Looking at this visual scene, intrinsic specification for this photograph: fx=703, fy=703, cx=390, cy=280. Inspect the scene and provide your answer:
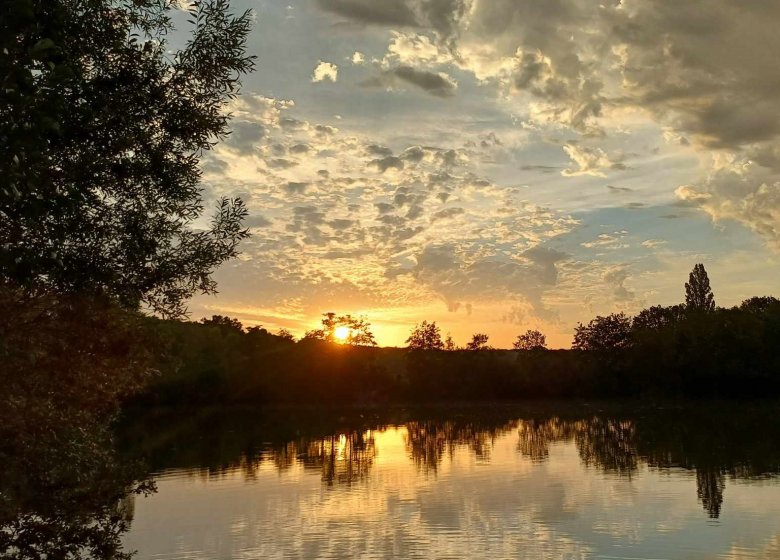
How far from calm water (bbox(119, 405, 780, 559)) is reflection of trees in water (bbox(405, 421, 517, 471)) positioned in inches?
9.8

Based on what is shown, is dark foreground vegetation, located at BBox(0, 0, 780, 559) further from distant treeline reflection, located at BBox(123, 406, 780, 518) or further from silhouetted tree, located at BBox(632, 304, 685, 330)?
silhouetted tree, located at BBox(632, 304, 685, 330)

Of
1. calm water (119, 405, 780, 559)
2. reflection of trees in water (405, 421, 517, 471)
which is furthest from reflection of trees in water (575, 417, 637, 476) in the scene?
reflection of trees in water (405, 421, 517, 471)

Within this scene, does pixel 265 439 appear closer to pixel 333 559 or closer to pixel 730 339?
pixel 333 559

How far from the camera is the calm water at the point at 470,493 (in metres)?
29.9

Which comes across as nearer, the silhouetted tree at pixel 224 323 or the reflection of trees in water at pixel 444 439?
the reflection of trees in water at pixel 444 439

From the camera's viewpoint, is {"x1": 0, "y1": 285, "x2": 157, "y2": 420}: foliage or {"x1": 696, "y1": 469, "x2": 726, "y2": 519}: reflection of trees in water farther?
{"x1": 696, "y1": 469, "x2": 726, "y2": 519}: reflection of trees in water

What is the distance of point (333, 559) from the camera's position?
28047 mm

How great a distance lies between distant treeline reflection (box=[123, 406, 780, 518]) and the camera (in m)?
52.4

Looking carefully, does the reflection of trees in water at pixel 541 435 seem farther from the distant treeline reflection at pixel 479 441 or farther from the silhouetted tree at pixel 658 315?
the silhouetted tree at pixel 658 315

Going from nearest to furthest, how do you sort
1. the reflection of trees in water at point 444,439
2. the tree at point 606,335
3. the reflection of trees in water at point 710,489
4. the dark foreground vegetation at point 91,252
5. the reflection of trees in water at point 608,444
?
the dark foreground vegetation at point 91,252 → the reflection of trees in water at point 710,489 → the reflection of trees in water at point 608,444 → the reflection of trees in water at point 444,439 → the tree at point 606,335

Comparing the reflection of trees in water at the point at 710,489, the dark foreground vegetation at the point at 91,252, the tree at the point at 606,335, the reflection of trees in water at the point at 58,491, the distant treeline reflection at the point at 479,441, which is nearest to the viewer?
the dark foreground vegetation at the point at 91,252

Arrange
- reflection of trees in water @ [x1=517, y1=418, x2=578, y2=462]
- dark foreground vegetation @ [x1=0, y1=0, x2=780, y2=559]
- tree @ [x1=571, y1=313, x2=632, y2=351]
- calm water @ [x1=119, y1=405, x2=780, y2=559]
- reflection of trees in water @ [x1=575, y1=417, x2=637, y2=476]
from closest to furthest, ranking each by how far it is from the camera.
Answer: dark foreground vegetation @ [x1=0, y1=0, x2=780, y2=559], calm water @ [x1=119, y1=405, x2=780, y2=559], reflection of trees in water @ [x1=575, y1=417, x2=637, y2=476], reflection of trees in water @ [x1=517, y1=418, x2=578, y2=462], tree @ [x1=571, y1=313, x2=632, y2=351]

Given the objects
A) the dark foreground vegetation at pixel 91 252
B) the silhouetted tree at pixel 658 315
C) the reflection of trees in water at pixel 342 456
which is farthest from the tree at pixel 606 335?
the dark foreground vegetation at pixel 91 252

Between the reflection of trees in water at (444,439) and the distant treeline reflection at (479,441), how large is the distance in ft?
0.35
